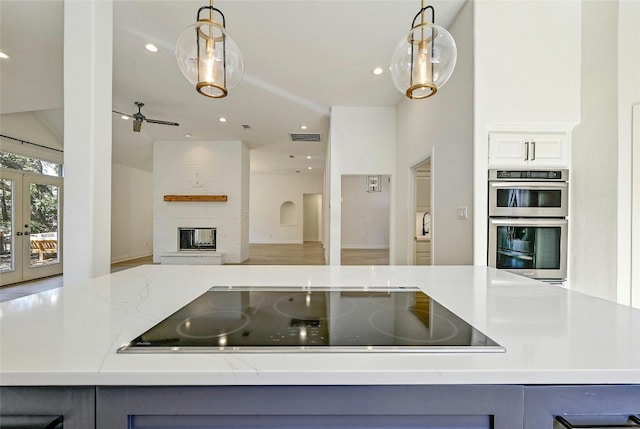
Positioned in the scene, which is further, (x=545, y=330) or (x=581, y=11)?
(x=581, y=11)

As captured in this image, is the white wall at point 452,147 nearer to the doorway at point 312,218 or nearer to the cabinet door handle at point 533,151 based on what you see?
the cabinet door handle at point 533,151

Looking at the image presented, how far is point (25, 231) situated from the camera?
4871 millimetres

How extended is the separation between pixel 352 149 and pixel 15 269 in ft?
20.7

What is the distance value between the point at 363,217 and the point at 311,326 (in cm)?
946

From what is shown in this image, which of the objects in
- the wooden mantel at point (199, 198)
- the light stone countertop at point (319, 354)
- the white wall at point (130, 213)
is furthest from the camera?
the white wall at point (130, 213)

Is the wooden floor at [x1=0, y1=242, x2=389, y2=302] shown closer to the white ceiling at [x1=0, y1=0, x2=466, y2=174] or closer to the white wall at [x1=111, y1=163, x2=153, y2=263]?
the white wall at [x1=111, y1=163, x2=153, y2=263]

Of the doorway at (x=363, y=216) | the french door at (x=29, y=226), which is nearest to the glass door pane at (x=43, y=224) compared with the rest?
the french door at (x=29, y=226)

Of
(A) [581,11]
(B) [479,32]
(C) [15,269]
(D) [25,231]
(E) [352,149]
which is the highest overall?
(A) [581,11]

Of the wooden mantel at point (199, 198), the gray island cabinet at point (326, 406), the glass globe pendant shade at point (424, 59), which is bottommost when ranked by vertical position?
the gray island cabinet at point (326, 406)

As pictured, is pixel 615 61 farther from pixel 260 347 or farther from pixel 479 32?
pixel 260 347

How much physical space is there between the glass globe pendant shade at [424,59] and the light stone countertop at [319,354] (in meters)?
1.13

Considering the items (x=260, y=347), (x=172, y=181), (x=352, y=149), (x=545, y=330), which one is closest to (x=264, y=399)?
(x=260, y=347)

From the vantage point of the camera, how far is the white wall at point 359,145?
195 inches

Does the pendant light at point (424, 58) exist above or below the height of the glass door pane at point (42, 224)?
above
